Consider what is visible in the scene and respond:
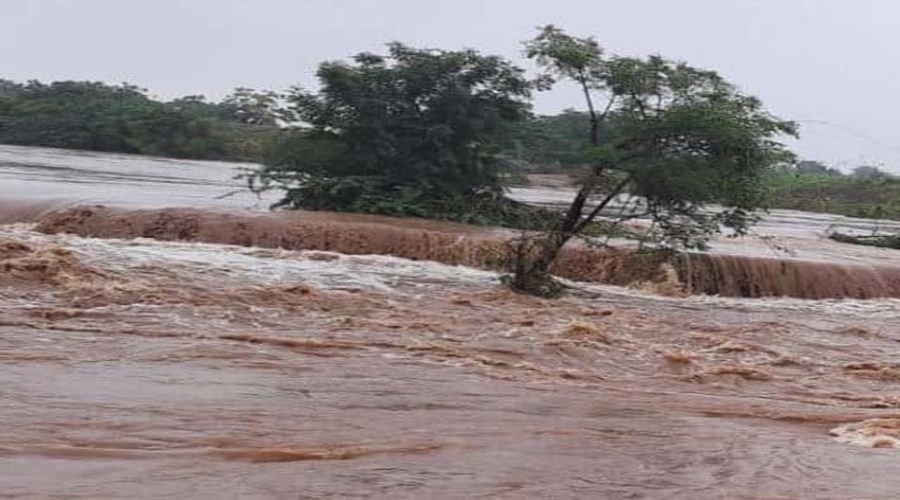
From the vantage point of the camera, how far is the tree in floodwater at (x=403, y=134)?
730 inches

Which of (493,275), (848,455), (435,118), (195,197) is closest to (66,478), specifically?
(848,455)

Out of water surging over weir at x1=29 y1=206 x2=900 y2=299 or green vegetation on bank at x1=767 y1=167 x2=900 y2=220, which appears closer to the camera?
water surging over weir at x1=29 y1=206 x2=900 y2=299

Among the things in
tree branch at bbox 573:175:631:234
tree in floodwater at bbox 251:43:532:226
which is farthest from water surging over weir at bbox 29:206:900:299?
tree in floodwater at bbox 251:43:532:226

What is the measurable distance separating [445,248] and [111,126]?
34.8 metres

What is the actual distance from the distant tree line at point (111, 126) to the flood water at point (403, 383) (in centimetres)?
3225

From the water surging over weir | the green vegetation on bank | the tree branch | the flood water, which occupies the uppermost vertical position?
the green vegetation on bank

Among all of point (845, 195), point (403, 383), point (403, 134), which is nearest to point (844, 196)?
point (845, 195)

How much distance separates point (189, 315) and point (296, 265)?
3.72m

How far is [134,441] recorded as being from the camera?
5605mm

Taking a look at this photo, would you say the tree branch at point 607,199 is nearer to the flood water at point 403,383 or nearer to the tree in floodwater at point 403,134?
the flood water at point 403,383

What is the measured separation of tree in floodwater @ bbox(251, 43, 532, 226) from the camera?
60.8 ft

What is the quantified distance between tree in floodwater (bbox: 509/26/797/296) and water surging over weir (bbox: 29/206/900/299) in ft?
1.92

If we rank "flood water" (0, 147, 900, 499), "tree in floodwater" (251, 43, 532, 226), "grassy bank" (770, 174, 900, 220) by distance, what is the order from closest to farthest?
"flood water" (0, 147, 900, 499)
"tree in floodwater" (251, 43, 532, 226)
"grassy bank" (770, 174, 900, 220)

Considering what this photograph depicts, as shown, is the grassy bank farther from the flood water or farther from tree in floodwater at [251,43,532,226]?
the flood water
